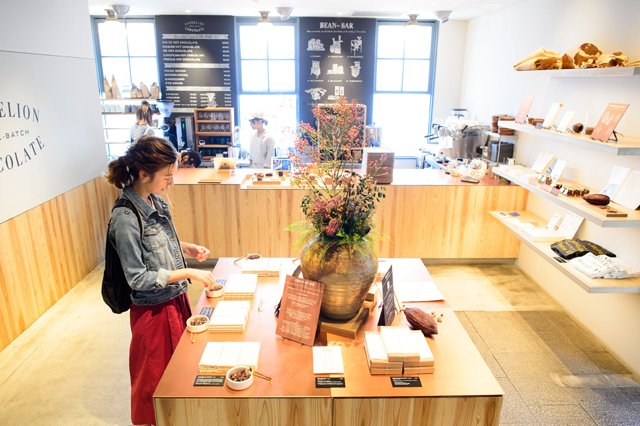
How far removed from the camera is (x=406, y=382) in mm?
1618

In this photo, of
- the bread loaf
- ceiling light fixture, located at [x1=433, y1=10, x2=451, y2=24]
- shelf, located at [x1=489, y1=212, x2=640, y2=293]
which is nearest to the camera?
shelf, located at [x1=489, y1=212, x2=640, y2=293]

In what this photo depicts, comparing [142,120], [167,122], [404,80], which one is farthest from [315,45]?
[142,120]

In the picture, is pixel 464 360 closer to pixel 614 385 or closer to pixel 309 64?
pixel 614 385

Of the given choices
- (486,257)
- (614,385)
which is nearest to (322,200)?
(614,385)

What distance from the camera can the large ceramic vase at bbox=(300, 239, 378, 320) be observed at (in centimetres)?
174

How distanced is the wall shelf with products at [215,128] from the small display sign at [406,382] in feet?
19.6

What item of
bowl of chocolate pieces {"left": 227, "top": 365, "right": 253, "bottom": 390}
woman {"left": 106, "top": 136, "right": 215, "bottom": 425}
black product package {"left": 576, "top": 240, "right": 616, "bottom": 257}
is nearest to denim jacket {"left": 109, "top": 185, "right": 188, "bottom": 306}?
woman {"left": 106, "top": 136, "right": 215, "bottom": 425}

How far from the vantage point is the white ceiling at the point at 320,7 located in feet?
17.6

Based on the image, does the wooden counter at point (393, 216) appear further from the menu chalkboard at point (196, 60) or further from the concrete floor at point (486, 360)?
the menu chalkboard at point (196, 60)

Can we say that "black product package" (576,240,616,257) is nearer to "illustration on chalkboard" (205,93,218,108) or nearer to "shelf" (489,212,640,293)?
"shelf" (489,212,640,293)

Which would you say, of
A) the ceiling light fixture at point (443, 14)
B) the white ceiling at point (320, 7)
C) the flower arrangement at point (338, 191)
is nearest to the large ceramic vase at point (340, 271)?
the flower arrangement at point (338, 191)

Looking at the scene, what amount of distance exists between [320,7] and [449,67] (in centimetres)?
245

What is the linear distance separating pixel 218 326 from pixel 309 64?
6048 mm

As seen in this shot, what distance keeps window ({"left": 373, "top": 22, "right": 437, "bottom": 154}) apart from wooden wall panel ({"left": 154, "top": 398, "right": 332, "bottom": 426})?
6450mm
